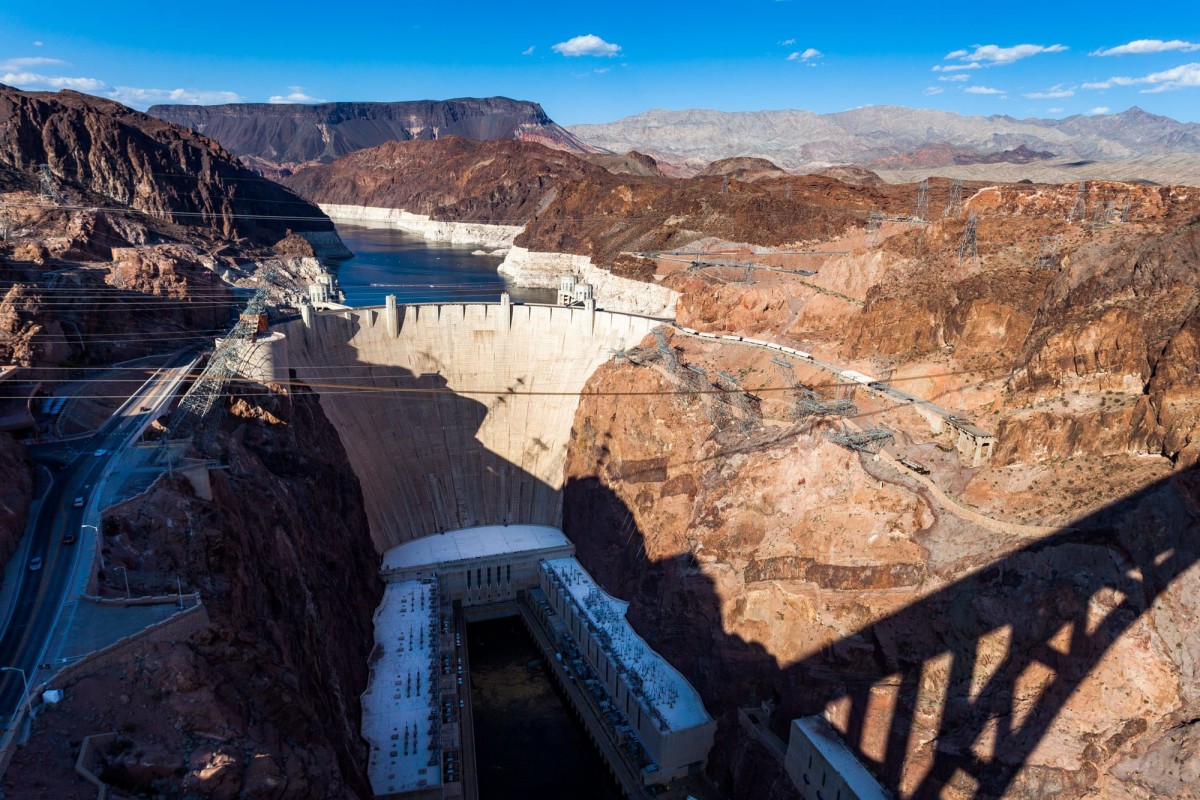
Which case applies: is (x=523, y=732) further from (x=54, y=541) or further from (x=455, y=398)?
(x=455, y=398)

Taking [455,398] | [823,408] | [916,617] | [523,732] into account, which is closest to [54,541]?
[523,732]

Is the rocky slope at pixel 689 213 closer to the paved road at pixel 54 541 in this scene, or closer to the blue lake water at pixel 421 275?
the blue lake water at pixel 421 275

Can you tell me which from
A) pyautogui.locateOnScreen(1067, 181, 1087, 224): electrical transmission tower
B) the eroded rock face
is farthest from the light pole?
pyautogui.locateOnScreen(1067, 181, 1087, 224): electrical transmission tower

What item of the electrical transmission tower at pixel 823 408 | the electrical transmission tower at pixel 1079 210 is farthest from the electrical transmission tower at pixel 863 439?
the electrical transmission tower at pixel 1079 210

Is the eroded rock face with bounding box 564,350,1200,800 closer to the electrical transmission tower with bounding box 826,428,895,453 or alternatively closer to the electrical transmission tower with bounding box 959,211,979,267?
the electrical transmission tower with bounding box 826,428,895,453

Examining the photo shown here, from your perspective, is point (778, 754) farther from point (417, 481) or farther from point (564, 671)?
point (417, 481)

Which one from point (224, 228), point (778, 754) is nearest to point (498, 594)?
point (778, 754)
